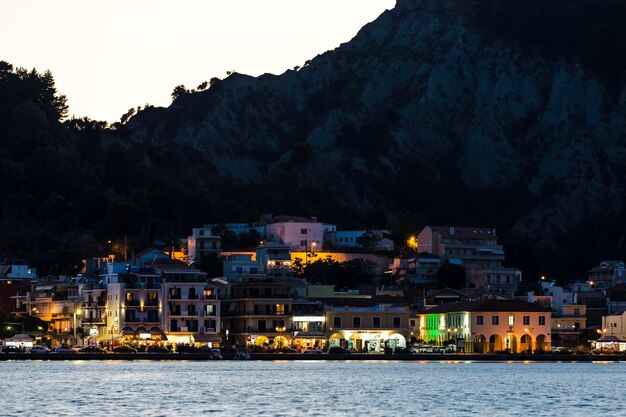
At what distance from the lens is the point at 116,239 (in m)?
188

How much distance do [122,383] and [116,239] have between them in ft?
315

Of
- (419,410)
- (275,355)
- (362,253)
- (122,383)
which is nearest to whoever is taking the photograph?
(419,410)

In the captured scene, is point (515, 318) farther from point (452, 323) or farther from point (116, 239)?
point (116, 239)

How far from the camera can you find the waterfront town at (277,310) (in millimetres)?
139000

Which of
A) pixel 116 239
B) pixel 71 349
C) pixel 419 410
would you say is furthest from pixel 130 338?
pixel 419 410

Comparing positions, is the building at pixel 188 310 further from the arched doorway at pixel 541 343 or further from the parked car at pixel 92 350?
the arched doorway at pixel 541 343

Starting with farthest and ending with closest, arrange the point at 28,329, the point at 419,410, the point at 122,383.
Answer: the point at 28,329, the point at 122,383, the point at 419,410

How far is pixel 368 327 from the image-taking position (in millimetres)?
143625

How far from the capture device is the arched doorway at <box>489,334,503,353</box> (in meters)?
141

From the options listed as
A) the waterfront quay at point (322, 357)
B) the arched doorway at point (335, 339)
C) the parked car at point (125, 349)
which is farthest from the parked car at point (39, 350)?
the arched doorway at point (335, 339)

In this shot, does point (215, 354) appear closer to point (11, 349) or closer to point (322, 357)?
point (322, 357)

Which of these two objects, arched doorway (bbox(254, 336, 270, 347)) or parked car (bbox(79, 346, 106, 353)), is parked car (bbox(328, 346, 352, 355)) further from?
parked car (bbox(79, 346, 106, 353))

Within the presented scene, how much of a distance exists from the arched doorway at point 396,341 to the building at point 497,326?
4007 mm

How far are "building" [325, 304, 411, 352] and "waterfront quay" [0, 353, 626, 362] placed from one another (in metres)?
7.40
